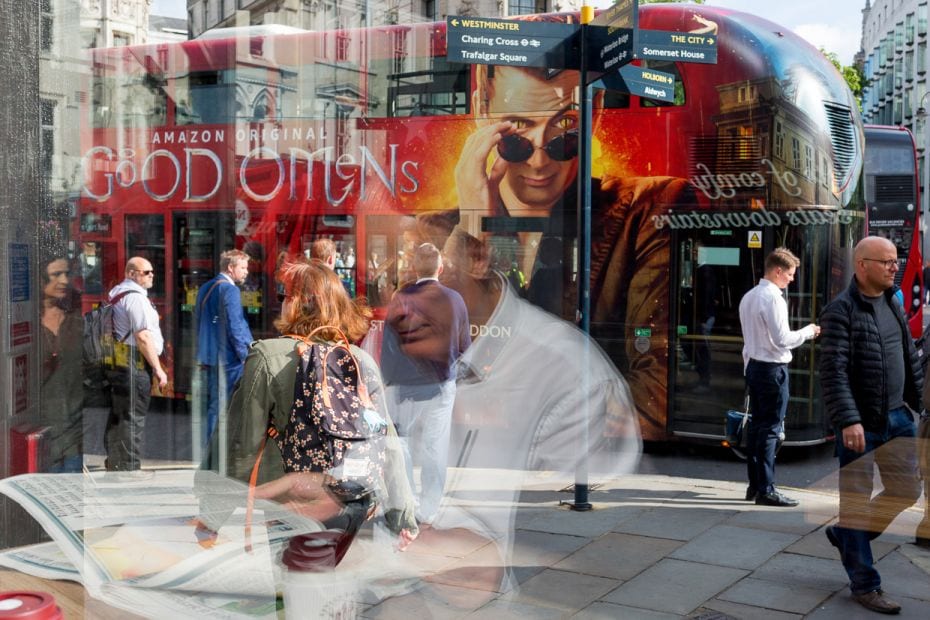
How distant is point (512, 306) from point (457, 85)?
187 cm

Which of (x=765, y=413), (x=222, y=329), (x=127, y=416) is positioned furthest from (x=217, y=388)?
(x=765, y=413)

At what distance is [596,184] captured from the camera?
8328 millimetres

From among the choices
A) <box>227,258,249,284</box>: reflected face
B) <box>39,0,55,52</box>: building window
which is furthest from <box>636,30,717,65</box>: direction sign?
<box>39,0,55,52</box>: building window

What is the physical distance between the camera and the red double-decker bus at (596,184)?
7.88 meters

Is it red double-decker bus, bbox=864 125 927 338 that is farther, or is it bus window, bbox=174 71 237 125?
red double-decker bus, bbox=864 125 927 338

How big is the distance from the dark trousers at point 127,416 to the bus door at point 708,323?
163 inches

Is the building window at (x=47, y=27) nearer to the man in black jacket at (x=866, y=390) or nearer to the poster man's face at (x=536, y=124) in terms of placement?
the man in black jacket at (x=866, y=390)

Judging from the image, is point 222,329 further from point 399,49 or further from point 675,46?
point 675,46

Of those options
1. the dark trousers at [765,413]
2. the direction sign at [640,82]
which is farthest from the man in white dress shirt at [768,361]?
the direction sign at [640,82]

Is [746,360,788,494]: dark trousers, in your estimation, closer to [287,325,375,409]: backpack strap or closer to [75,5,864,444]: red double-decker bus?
[75,5,864,444]: red double-decker bus

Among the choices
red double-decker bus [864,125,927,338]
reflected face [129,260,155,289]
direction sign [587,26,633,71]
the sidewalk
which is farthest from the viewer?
red double-decker bus [864,125,927,338]

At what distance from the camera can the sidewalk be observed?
4.75 meters

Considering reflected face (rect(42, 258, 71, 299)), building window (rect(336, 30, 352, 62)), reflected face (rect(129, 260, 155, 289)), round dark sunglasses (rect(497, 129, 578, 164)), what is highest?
building window (rect(336, 30, 352, 62))

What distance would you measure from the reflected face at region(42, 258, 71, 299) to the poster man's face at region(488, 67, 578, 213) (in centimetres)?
564
